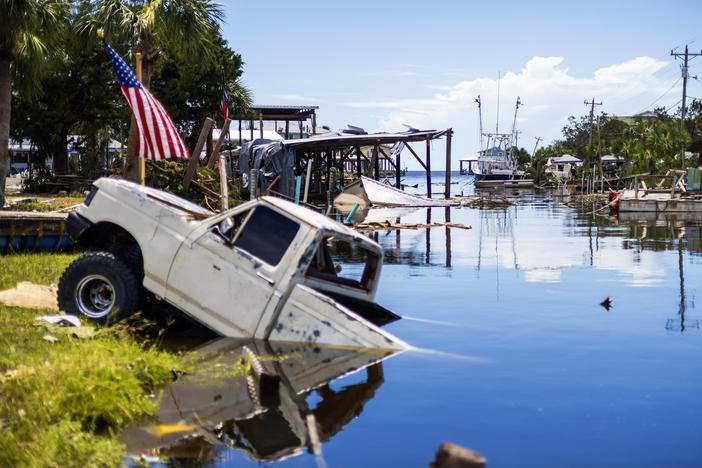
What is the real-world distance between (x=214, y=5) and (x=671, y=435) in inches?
998

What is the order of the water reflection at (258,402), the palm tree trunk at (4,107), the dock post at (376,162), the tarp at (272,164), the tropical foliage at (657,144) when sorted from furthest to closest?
the tropical foliage at (657,144)
the dock post at (376,162)
the tarp at (272,164)
the palm tree trunk at (4,107)
the water reflection at (258,402)

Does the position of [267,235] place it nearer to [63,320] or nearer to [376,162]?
[63,320]

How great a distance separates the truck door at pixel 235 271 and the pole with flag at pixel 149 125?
13.0 feet

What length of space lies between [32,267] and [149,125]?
10.7ft

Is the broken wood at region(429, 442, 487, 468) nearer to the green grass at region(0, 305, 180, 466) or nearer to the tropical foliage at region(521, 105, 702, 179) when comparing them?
the green grass at region(0, 305, 180, 466)

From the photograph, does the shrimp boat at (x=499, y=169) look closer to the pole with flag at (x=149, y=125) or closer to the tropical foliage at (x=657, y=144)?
the tropical foliage at (x=657, y=144)

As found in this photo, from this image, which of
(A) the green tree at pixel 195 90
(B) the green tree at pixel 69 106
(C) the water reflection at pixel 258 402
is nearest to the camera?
(C) the water reflection at pixel 258 402

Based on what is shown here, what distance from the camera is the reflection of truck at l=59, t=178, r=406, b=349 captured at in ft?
26.1

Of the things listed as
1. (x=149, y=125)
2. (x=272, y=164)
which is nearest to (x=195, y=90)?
(x=272, y=164)

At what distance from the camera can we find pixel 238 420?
612 centimetres

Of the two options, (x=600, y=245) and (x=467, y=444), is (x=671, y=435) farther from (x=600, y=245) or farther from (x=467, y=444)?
(x=600, y=245)

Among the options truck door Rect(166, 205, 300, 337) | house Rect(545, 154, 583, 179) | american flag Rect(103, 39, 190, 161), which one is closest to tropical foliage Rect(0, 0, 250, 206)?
american flag Rect(103, 39, 190, 161)

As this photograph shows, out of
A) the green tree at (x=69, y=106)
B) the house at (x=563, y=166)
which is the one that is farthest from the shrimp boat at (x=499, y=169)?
the green tree at (x=69, y=106)

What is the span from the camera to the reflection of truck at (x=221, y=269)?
26.1 feet
